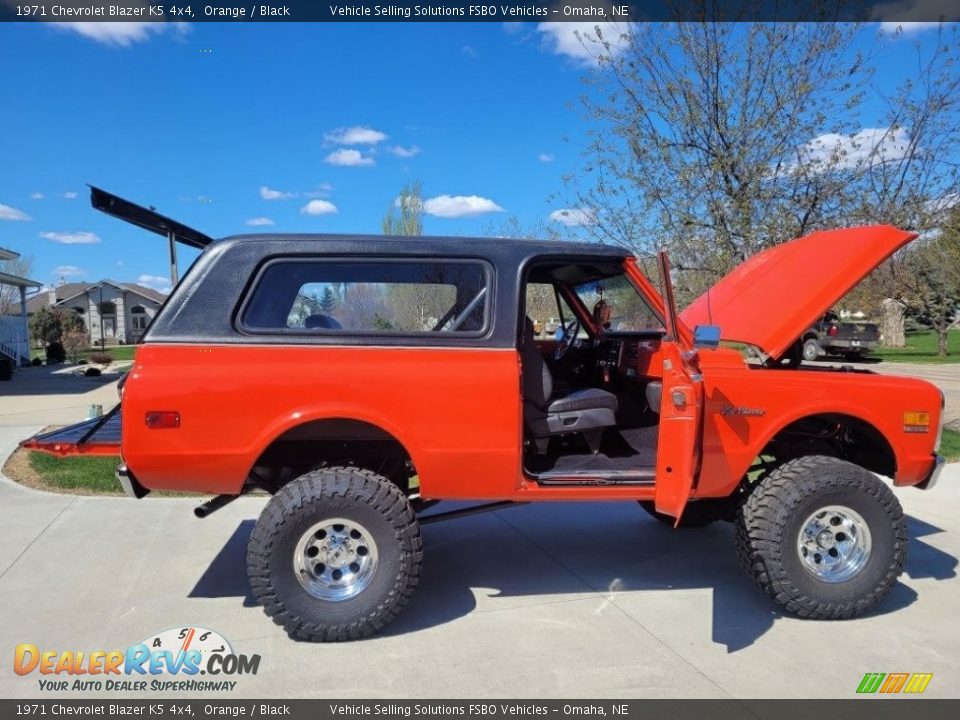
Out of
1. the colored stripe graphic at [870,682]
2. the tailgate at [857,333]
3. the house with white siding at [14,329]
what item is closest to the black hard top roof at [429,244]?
the colored stripe graphic at [870,682]

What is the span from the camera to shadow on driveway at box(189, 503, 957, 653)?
4.06m

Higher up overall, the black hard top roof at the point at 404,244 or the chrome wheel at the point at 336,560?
the black hard top roof at the point at 404,244

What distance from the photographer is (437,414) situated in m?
3.64

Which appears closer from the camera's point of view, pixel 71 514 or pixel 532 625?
pixel 532 625

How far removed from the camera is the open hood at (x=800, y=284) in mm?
3900

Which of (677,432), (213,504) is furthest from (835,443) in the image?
(213,504)

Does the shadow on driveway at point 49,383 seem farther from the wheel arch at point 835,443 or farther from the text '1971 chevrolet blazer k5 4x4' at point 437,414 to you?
the wheel arch at point 835,443

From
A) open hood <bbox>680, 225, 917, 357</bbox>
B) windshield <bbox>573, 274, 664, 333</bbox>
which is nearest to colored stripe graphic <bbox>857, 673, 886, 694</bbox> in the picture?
open hood <bbox>680, 225, 917, 357</bbox>

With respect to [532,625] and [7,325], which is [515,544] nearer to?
[532,625]

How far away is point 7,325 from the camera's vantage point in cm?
2473

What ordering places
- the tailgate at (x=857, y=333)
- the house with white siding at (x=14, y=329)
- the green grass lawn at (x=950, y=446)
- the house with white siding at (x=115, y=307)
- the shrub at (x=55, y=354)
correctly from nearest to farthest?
the green grass lawn at (x=950, y=446) → the tailgate at (x=857, y=333) → the house with white siding at (x=14, y=329) → the shrub at (x=55, y=354) → the house with white siding at (x=115, y=307)

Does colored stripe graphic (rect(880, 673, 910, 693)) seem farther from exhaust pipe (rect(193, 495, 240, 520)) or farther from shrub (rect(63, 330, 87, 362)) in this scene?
shrub (rect(63, 330, 87, 362))
